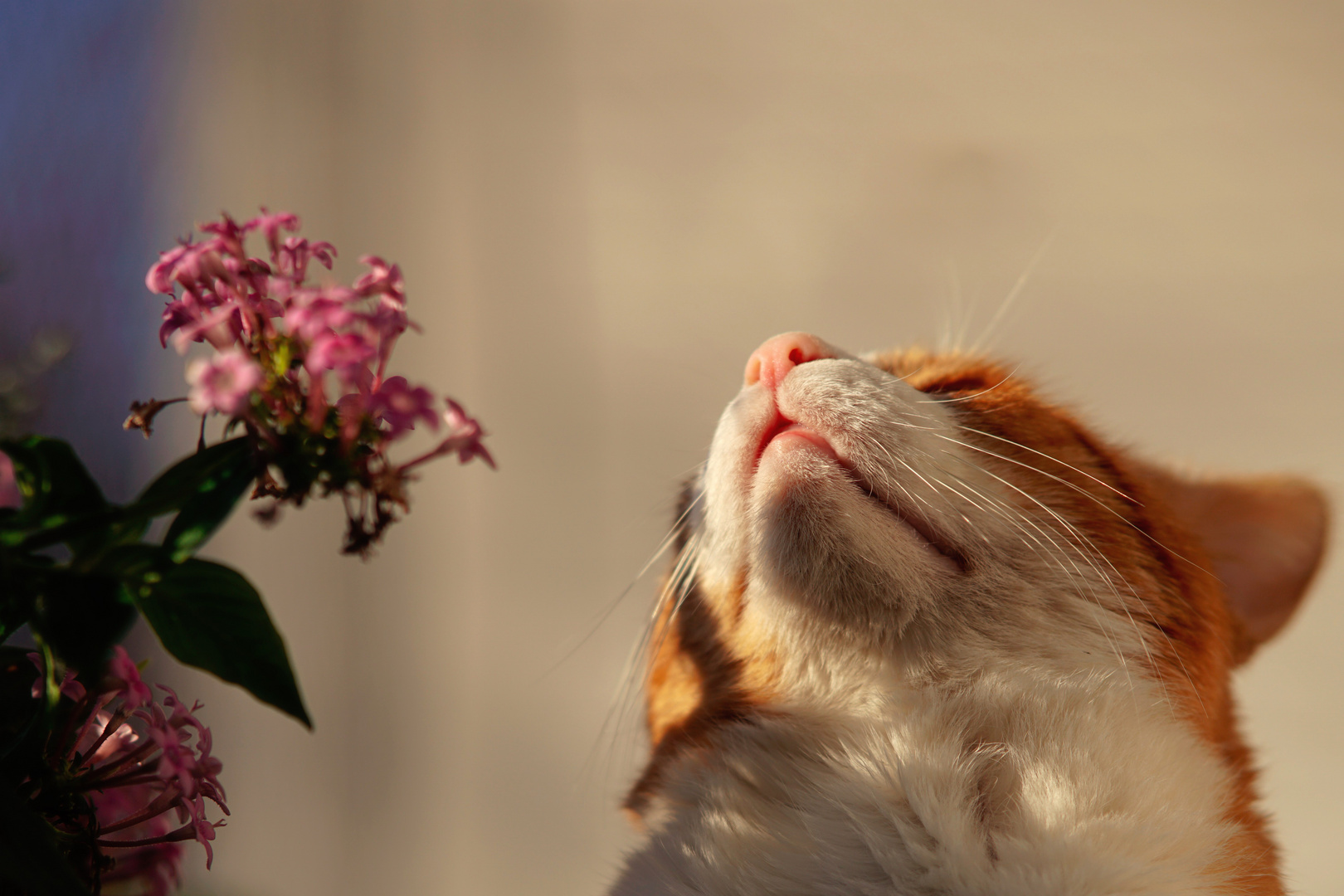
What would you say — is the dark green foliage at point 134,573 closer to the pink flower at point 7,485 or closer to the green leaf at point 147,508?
the green leaf at point 147,508

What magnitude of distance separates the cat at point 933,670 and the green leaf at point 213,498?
1.78 feet

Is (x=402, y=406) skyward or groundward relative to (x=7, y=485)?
skyward

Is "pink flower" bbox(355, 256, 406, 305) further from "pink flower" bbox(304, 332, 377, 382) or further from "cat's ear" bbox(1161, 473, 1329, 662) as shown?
"cat's ear" bbox(1161, 473, 1329, 662)

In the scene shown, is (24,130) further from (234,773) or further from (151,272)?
(234,773)

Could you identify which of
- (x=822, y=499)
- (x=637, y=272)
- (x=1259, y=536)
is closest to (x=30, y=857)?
(x=822, y=499)

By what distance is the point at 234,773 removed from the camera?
1825mm

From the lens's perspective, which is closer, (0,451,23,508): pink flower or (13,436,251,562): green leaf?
(13,436,251,562): green leaf

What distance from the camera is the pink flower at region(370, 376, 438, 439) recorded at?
50 cm

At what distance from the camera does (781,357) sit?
3.28ft

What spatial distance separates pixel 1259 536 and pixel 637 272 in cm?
138

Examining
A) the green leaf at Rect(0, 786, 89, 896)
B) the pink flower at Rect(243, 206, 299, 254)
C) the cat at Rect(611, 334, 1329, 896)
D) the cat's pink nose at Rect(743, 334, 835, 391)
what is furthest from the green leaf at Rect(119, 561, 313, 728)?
the cat's pink nose at Rect(743, 334, 835, 391)

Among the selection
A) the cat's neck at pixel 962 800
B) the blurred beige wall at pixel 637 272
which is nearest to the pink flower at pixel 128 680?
the cat's neck at pixel 962 800

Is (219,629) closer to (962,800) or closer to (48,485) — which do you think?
(48,485)

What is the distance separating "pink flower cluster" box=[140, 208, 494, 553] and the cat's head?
0.46 metres
